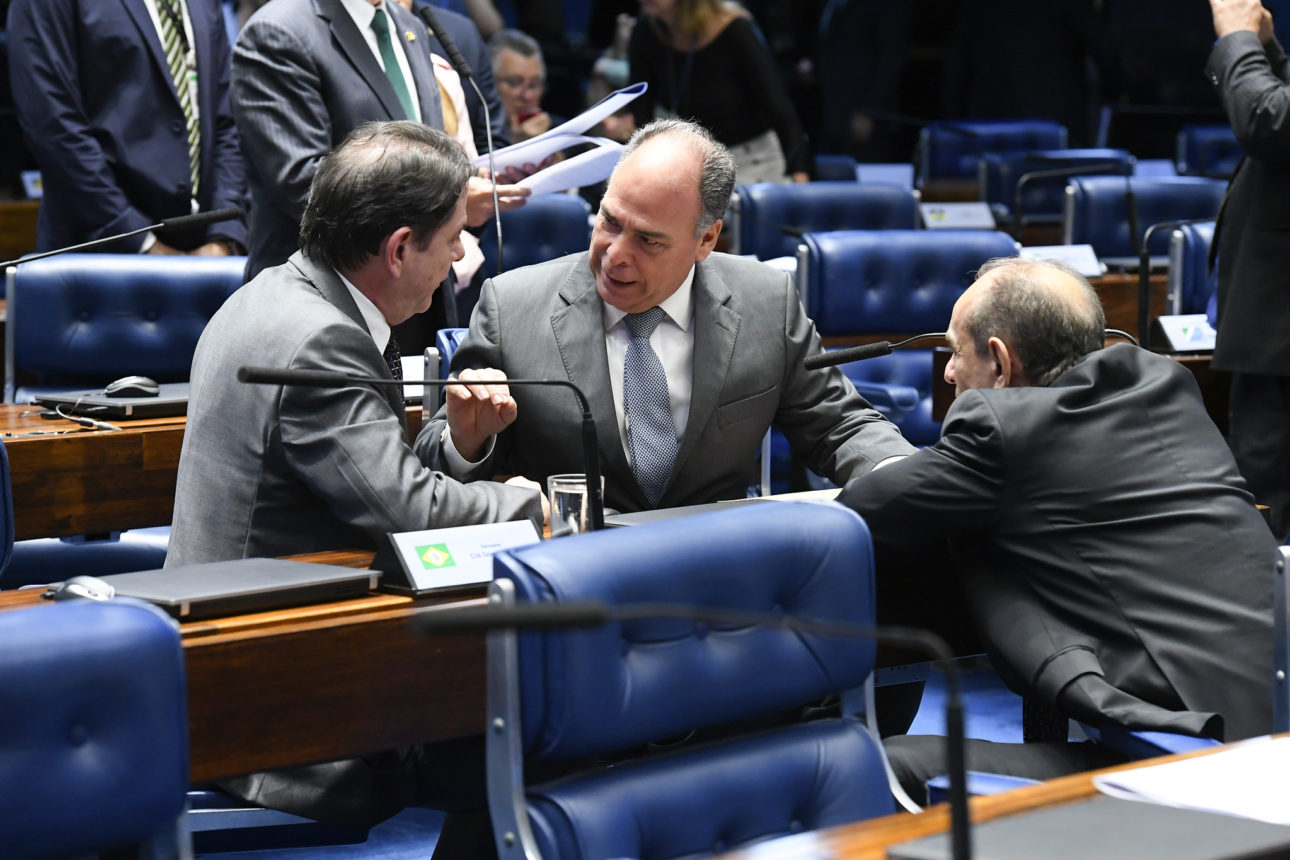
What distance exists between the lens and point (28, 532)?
9.27 ft

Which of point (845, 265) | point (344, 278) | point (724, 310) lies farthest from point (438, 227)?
point (845, 265)

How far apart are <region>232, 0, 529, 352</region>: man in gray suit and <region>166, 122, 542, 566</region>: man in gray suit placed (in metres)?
0.98

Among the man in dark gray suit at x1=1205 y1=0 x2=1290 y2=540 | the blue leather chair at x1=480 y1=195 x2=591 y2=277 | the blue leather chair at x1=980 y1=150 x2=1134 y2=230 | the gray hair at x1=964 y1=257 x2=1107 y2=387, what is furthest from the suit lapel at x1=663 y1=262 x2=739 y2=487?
the blue leather chair at x1=980 y1=150 x2=1134 y2=230

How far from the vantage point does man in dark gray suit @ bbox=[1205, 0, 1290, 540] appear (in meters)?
3.65

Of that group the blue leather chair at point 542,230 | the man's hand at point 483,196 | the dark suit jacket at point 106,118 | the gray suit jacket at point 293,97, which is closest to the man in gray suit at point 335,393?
the man's hand at point 483,196

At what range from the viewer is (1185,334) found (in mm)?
4152

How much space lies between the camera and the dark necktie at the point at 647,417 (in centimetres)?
249

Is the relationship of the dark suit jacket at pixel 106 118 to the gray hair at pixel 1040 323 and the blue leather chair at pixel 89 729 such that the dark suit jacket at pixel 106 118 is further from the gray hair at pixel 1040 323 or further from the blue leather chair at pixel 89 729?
the blue leather chair at pixel 89 729

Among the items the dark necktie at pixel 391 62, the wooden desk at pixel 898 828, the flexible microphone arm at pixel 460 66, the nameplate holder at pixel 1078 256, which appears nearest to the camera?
the wooden desk at pixel 898 828

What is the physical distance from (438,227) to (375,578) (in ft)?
1.87

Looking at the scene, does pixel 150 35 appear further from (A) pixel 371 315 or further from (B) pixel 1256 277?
(B) pixel 1256 277

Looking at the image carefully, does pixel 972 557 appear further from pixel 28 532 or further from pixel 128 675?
pixel 28 532

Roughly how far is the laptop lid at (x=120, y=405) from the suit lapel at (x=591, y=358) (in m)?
0.84

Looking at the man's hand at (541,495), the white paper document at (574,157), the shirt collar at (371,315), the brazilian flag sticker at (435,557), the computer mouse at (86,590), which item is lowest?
the man's hand at (541,495)
